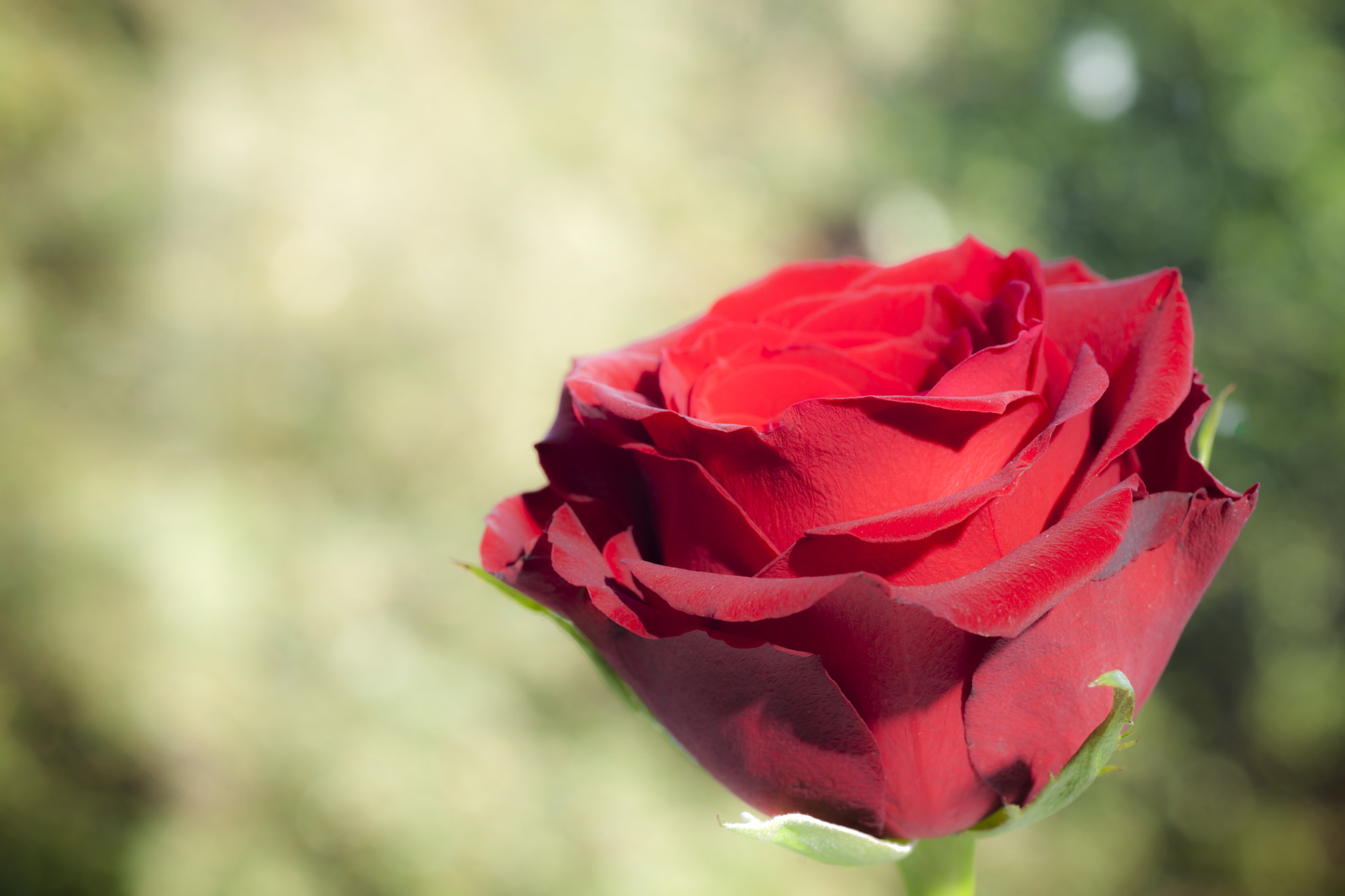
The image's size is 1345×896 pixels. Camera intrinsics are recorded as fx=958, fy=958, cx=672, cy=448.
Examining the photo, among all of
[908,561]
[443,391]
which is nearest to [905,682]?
[908,561]

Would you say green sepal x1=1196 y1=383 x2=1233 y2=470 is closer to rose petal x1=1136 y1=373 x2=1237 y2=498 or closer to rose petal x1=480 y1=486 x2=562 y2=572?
rose petal x1=1136 y1=373 x2=1237 y2=498

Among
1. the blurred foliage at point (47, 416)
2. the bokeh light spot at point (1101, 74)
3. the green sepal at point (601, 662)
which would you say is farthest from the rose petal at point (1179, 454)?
the blurred foliage at point (47, 416)

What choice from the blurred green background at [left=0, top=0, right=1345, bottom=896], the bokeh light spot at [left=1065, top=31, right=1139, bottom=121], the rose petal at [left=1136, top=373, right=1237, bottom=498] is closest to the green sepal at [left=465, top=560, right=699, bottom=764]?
the rose petal at [left=1136, top=373, right=1237, bottom=498]

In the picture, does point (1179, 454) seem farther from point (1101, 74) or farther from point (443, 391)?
point (443, 391)

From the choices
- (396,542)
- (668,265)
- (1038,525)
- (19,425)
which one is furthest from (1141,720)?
(19,425)

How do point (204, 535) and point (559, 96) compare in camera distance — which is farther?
point (559, 96)

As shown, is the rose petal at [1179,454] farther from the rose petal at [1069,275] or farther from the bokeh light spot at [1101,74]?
the bokeh light spot at [1101,74]

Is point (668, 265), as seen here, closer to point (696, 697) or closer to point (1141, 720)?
point (1141, 720)
